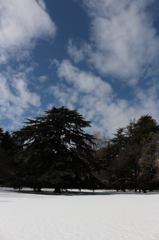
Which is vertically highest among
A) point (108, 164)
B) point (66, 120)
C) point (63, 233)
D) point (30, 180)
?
point (66, 120)

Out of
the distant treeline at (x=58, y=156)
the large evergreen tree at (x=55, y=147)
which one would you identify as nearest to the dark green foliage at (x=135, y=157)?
the distant treeline at (x=58, y=156)

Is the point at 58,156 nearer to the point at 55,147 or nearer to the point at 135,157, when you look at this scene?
the point at 55,147

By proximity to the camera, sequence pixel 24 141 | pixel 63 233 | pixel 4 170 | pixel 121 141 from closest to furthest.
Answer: pixel 63 233 < pixel 24 141 < pixel 4 170 < pixel 121 141

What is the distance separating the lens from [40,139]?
2366 centimetres

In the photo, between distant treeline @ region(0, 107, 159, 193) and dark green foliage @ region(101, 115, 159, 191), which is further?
dark green foliage @ region(101, 115, 159, 191)

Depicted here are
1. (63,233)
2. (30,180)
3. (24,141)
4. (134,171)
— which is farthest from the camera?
(134,171)

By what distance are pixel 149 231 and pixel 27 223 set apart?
3.59 m

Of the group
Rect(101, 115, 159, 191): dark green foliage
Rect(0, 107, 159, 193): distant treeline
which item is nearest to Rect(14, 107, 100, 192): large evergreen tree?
Rect(0, 107, 159, 193): distant treeline

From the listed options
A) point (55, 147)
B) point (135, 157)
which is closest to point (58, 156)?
point (55, 147)

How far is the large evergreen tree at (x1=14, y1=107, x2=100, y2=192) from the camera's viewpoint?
23.3 meters

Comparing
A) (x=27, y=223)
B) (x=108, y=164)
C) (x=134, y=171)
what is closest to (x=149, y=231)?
(x=27, y=223)

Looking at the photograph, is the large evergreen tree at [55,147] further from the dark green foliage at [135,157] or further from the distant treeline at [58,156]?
the dark green foliage at [135,157]

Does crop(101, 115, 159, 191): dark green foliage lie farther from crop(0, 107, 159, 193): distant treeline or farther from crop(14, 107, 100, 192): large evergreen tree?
crop(14, 107, 100, 192): large evergreen tree

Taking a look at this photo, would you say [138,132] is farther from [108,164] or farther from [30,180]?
[30,180]
